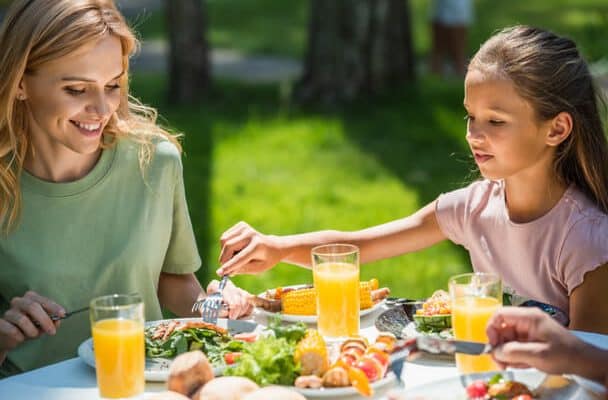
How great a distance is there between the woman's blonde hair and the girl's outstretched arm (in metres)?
0.58

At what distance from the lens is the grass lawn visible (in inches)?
253

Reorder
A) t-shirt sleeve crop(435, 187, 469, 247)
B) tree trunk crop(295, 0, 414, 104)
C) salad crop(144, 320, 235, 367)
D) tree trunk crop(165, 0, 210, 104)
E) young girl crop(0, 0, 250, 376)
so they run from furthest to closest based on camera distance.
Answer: tree trunk crop(165, 0, 210, 104)
tree trunk crop(295, 0, 414, 104)
t-shirt sleeve crop(435, 187, 469, 247)
young girl crop(0, 0, 250, 376)
salad crop(144, 320, 235, 367)

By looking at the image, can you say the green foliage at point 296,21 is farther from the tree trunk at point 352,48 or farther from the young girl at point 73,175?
the young girl at point 73,175

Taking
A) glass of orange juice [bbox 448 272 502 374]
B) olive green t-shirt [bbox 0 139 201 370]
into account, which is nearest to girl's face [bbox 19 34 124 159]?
olive green t-shirt [bbox 0 139 201 370]

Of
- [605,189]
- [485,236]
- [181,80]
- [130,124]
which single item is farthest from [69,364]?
[181,80]

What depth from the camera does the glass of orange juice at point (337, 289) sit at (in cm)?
274

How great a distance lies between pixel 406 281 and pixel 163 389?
12.1ft

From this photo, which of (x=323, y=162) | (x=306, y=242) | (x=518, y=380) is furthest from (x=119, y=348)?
(x=323, y=162)

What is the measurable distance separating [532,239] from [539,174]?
0.57ft

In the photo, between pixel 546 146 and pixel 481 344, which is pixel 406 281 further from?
pixel 481 344

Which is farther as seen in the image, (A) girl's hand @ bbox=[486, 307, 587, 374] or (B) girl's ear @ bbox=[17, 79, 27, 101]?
(B) girl's ear @ bbox=[17, 79, 27, 101]

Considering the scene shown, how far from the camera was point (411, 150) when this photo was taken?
8602 millimetres

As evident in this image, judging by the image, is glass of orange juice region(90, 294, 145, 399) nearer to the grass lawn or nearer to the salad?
the salad

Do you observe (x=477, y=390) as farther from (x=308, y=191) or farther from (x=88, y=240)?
(x=308, y=191)
